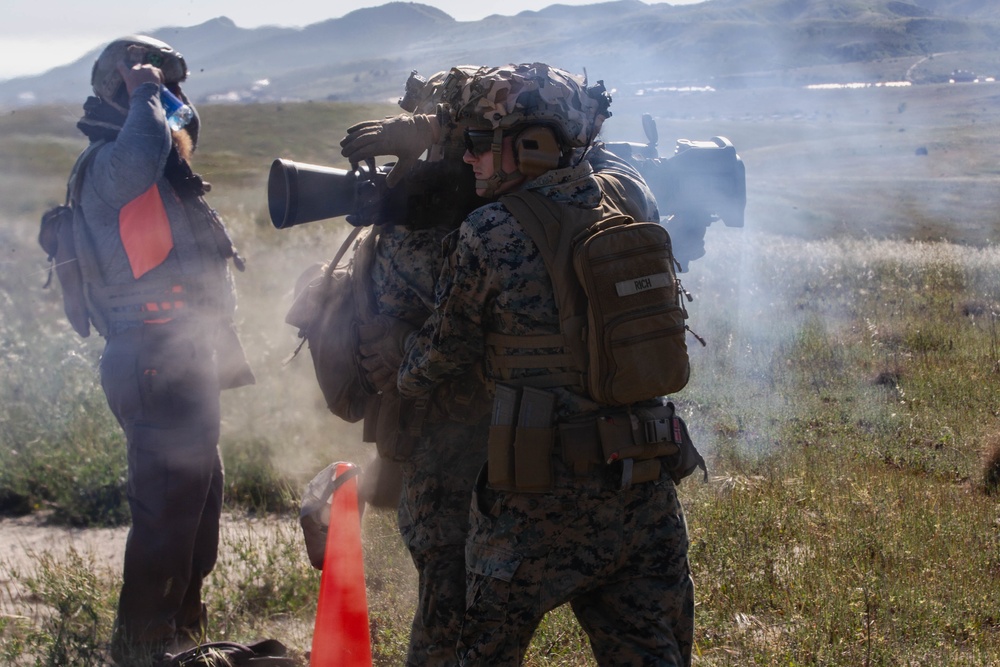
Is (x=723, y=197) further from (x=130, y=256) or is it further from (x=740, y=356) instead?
(x=740, y=356)

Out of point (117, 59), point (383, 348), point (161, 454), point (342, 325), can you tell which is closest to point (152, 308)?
point (161, 454)

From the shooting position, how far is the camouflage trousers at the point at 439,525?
2760mm

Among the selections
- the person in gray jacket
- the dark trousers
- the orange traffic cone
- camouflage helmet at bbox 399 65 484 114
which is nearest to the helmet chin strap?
camouflage helmet at bbox 399 65 484 114

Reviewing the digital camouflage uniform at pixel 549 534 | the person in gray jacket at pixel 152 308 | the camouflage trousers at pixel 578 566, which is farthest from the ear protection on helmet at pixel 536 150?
the person in gray jacket at pixel 152 308

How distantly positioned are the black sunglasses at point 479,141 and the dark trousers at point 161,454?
1.84 meters

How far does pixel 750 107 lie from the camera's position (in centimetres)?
5469

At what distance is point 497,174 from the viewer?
95.2 inches

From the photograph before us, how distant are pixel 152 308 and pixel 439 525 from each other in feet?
Answer: 5.36

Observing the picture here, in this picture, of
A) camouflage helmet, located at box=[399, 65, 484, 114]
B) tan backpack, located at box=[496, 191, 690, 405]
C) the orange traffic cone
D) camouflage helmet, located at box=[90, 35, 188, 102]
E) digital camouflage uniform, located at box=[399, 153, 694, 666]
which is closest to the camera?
tan backpack, located at box=[496, 191, 690, 405]

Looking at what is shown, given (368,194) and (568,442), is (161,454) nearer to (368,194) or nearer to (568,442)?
(368,194)

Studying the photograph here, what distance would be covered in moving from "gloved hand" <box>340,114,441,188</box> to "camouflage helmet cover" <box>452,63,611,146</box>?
31 cm

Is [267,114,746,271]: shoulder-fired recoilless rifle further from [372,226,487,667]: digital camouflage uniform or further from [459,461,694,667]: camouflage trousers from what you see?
[459,461,694,667]: camouflage trousers

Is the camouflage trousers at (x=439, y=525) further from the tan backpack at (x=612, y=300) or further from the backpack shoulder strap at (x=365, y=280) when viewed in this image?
the tan backpack at (x=612, y=300)

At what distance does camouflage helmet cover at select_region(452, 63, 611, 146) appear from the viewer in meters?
2.34
